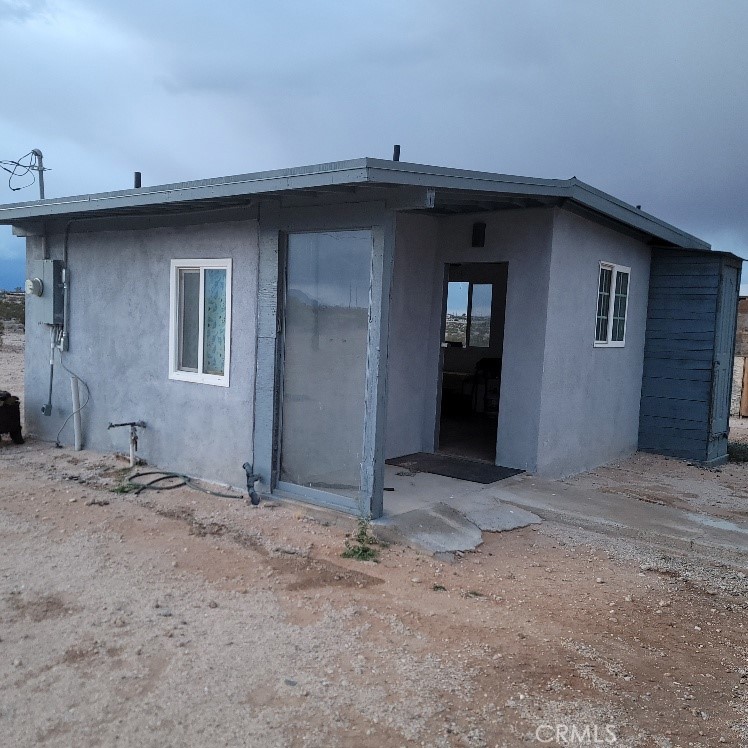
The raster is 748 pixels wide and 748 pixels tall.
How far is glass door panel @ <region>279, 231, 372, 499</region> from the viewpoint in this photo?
6043 mm

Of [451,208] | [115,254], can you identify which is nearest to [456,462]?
[451,208]

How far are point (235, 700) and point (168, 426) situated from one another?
4.81 meters

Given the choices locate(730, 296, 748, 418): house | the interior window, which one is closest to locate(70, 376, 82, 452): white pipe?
the interior window

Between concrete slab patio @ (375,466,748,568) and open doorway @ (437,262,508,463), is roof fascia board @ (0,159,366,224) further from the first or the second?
open doorway @ (437,262,508,463)

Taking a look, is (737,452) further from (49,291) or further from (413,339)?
(49,291)

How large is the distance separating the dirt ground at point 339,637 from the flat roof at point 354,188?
276 cm

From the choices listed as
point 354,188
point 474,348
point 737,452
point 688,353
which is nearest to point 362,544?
point 354,188

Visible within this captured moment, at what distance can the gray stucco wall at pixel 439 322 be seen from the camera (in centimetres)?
756

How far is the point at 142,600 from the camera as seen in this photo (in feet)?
14.5

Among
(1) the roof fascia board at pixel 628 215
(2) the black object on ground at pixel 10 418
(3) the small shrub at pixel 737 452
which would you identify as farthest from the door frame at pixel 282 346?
(3) the small shrub at pixel 737 452

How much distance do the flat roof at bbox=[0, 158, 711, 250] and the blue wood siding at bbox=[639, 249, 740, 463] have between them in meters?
0.86

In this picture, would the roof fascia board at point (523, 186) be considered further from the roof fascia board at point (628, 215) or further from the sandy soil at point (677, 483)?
the sandy soil at point (677, 483)

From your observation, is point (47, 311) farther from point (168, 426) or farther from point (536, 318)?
point (536, 318)

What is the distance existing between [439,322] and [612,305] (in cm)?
226
